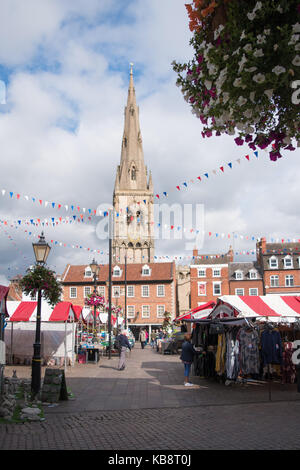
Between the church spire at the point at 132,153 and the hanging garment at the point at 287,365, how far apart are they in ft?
281

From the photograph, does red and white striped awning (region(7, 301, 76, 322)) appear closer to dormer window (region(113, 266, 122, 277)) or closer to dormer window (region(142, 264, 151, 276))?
dormer window (region(142, 264, 151, 276))

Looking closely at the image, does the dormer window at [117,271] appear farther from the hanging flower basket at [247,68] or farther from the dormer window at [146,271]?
the hanging flower basket at [247,68]

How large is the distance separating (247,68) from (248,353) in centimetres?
1003

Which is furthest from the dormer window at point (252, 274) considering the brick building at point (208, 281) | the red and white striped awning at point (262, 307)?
the red and white striped awning at point (262, 307)

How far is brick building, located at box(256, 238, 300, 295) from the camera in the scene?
4819cm

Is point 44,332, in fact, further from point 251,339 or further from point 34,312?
point 251,339

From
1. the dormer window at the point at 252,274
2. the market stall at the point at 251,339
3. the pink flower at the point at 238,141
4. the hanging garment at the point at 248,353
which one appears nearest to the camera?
the pink flower at the point at 238,141

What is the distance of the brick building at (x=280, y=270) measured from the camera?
48.2 metres

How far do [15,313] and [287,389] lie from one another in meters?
11.8

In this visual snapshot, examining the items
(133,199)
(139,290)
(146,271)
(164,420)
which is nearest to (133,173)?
(133,199)

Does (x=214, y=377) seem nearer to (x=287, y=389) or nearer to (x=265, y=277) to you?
(x=287, y=389)

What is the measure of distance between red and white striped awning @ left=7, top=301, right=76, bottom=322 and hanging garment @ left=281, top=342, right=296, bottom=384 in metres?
9.01

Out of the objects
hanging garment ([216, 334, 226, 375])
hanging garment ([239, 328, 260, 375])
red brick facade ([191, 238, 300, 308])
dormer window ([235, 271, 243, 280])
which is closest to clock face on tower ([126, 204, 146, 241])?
red brick facade ([191, 238, 300, 308])
